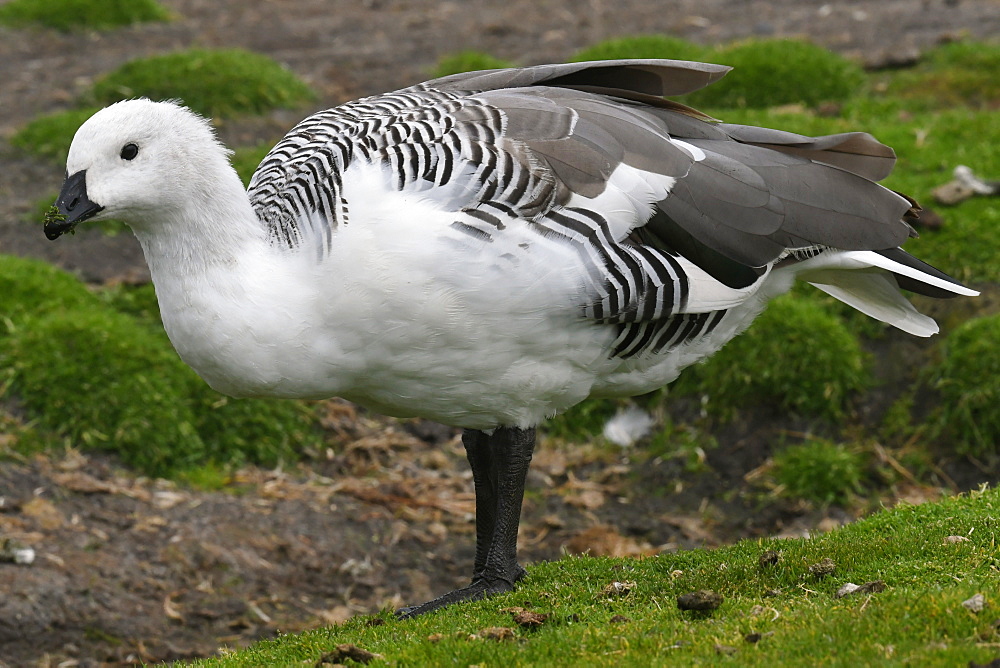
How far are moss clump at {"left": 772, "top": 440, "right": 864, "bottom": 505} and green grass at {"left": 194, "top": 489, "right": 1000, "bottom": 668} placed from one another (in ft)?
5.80

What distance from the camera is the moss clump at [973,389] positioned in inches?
308

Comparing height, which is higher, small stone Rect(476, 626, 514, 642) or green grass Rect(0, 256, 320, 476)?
small stone Rect(476, 626, 514, 642)

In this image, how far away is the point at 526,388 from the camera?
17.9 feet

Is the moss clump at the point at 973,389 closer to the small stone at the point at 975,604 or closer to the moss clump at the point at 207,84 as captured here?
the small stone at the point at 975,604

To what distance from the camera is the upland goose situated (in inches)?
200

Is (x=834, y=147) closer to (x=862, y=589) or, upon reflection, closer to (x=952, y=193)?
(x=862, y=589)

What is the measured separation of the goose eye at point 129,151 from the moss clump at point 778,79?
25.8 ft

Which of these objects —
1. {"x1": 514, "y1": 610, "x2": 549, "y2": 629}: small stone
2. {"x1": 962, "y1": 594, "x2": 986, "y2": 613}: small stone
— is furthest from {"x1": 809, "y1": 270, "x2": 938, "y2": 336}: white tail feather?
{"x1": 514, "y1": 610, "x2": 549, "y2": 629}: small stone

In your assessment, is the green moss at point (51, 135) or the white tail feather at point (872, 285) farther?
the green moss at point (51, 135)

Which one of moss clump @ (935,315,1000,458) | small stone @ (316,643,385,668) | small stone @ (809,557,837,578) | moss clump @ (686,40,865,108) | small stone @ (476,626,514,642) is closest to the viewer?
small stone @ (316,643,385,668)

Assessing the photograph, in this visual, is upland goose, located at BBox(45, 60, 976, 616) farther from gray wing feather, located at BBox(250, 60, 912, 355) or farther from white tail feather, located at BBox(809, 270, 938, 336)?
white tail feather, located at BBox(809, 270, 938, 336)

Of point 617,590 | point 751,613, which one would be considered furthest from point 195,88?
point 751,613

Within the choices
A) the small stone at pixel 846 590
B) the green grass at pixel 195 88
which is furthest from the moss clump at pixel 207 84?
the small stone at pixel 846 590

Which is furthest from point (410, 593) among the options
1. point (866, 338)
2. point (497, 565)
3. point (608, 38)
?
point (608, 38)
